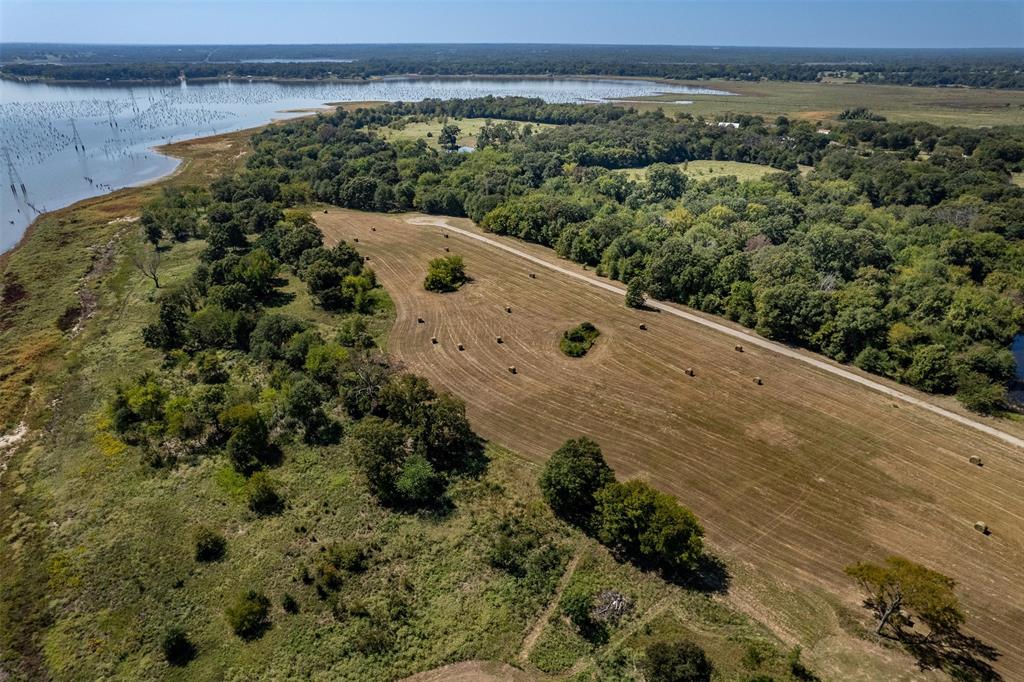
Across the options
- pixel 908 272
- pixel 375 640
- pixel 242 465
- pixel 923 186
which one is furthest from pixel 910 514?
pixel 923 186

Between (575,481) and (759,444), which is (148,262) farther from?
(759,444)

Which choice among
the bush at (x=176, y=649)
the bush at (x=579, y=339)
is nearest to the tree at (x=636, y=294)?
the bush at (x=579, y=339)

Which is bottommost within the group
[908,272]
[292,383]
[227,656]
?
[227,656]

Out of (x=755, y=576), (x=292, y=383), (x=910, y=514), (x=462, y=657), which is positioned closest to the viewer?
(x=462, y=657)

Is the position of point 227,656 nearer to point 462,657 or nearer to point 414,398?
point 462,657

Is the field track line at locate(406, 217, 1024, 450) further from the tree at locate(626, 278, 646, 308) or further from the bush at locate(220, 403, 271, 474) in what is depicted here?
the bush at locate(220, 403, 271, 474)

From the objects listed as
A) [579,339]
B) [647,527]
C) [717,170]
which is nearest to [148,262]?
[579,339]

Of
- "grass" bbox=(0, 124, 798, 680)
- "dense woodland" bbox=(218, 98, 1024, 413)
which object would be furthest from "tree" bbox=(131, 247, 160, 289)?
"grass" bbox=(0, 124, 798, 680)
